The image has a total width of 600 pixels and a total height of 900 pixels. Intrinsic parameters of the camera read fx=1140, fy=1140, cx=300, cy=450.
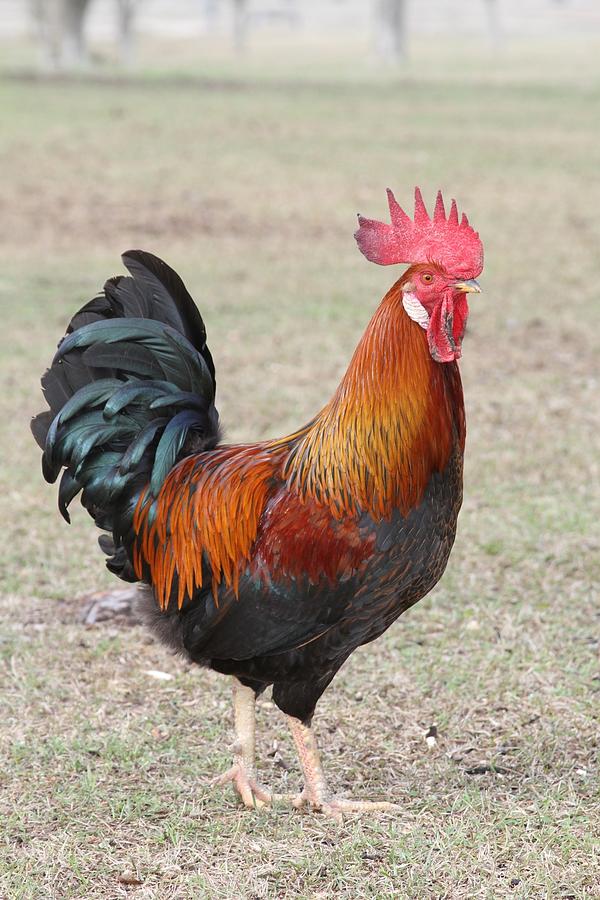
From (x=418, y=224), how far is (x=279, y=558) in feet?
3.68

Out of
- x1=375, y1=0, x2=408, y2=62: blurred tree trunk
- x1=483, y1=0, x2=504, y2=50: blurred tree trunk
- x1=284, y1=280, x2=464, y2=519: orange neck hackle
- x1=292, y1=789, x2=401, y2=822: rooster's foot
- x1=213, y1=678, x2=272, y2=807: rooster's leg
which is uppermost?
x1=483, y1=0, x2=504, y2=50: blurred tree trunk

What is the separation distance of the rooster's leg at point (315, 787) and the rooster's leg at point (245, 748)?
0.52 ft

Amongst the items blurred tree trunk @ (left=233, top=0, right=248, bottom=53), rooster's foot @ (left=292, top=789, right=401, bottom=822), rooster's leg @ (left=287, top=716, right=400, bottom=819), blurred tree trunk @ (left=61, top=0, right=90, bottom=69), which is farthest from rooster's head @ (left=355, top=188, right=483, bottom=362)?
blurred tree trunk @ (left=233, top=0, right=248, bottom=53)

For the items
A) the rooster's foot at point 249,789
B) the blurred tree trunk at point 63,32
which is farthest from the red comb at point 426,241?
the blurred tree trunk at point 63,32

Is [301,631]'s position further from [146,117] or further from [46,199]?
[146,117]

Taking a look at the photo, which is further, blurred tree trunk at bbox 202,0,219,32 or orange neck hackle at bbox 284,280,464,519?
blurred tree trunk at bbox 202,0,219,32

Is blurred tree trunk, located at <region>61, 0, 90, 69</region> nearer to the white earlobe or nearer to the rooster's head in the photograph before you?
Answer: the rooster's head

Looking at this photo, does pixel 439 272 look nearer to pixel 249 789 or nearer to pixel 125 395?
pixel 125 395

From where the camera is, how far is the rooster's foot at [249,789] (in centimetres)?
393

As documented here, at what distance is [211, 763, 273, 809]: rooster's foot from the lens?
3932mm

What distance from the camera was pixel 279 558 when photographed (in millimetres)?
3557

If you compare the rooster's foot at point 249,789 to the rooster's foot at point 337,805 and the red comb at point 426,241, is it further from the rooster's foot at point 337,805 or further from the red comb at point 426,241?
the red comb at point 426,241

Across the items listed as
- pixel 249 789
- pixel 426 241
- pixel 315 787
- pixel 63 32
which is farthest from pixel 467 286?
pixel 63 32

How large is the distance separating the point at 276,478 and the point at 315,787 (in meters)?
1.08
